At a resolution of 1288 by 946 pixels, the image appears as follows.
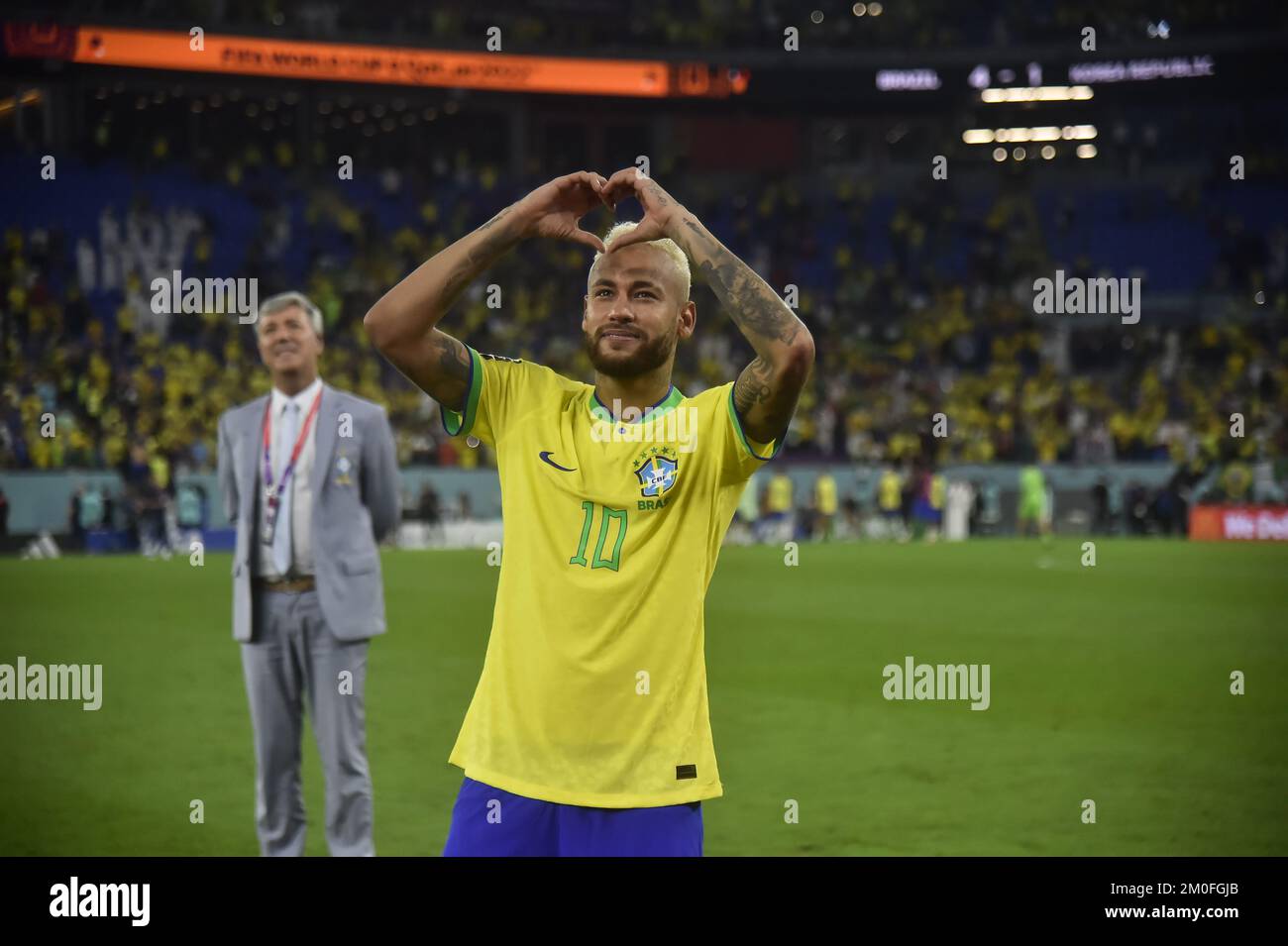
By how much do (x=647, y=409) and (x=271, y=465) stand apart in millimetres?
3358

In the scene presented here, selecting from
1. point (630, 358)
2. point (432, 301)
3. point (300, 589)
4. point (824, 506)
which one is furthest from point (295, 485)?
point (824, 506)

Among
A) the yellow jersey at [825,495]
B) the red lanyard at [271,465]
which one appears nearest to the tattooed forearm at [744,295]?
the red lanyard at [271,465]

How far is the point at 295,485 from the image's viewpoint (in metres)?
6.94

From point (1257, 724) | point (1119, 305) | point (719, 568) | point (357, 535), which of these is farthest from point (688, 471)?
point (1119, 305)

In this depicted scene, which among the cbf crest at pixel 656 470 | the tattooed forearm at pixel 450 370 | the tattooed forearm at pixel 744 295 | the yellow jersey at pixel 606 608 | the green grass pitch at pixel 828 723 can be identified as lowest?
the green grass pitch at pixel 828 723

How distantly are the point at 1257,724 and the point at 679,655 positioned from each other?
893 cm

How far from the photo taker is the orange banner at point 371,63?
36656mm

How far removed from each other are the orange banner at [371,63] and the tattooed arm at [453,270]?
34.8 metres

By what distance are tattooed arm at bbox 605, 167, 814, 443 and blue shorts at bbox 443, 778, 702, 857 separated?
3.51ft

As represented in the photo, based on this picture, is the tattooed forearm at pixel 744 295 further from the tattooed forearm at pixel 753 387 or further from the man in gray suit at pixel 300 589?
the man in gray suit at pixel 300 589

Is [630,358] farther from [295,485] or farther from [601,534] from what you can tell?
[295,485]

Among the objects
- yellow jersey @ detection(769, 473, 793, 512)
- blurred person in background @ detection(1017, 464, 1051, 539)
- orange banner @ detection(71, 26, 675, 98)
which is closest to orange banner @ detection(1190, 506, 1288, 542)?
blurred person in background @ detection(1017, 464, 1051, 539)

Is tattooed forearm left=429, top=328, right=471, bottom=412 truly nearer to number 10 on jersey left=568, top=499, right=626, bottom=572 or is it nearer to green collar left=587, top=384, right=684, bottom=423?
green collar left=587, top=384, right=684, bottom=423

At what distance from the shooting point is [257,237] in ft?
126
